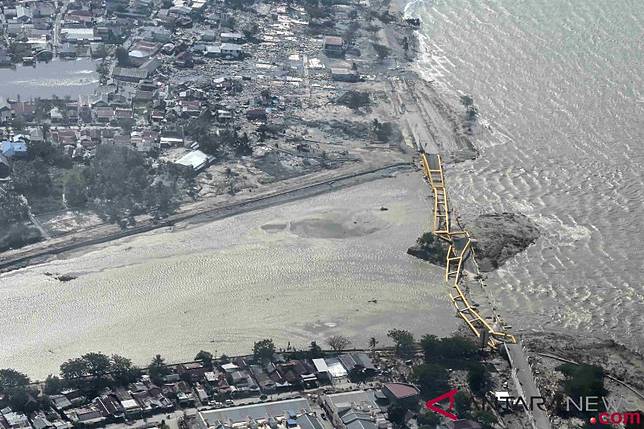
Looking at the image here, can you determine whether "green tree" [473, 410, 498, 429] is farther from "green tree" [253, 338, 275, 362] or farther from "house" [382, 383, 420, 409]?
"green tree" [253, 338, 275, 362]

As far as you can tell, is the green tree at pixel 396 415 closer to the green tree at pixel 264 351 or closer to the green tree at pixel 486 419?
the green tree at pixel 486 419

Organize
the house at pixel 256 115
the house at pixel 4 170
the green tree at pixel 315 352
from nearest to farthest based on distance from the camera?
the green tree at pixel 315 352
the house at pixel 4 170
the house at pixel 256 115

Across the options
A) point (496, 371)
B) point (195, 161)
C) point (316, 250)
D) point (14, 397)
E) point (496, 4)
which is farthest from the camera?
point (496, 4)

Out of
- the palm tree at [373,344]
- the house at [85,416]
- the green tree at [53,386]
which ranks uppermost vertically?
the palm tree at [373,344]

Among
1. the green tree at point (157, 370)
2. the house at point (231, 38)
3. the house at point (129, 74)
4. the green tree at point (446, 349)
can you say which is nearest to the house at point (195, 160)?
the house at point (129, 74)

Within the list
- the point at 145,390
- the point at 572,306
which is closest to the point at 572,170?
the point at 572,306

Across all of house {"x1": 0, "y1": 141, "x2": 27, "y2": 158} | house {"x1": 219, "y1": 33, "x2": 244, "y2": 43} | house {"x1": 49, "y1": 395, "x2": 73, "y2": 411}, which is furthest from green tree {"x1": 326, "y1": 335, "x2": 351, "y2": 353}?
house {"x1": 219, "y1": 33, "x2": 244, "y2": 43}

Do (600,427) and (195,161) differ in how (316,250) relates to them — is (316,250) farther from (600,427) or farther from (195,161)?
(600,427)
